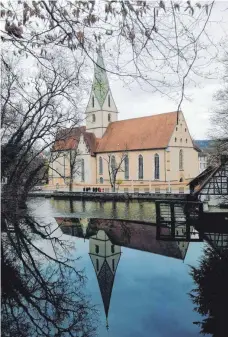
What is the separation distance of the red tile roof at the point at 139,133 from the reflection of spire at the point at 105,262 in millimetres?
13565

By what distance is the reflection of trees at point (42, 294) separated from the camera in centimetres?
221

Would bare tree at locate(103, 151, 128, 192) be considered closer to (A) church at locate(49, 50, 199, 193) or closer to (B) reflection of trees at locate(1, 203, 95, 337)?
(A) church at locate(49, 50, 199, 193)

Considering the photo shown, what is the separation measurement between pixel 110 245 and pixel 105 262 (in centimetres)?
115

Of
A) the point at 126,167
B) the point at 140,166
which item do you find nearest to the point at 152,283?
the point at 140,166

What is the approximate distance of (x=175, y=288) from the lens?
3059 mm

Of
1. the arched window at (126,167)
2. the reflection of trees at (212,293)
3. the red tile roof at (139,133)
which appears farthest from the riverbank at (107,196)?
the reflection of trees at (212,293)

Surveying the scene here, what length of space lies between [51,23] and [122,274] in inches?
98.5

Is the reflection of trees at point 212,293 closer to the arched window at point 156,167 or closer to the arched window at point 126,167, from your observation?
the arched window at point 156,167

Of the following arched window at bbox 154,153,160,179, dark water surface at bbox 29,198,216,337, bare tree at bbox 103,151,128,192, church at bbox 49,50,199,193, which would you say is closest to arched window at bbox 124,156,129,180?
church at bbox 49,50,199,193

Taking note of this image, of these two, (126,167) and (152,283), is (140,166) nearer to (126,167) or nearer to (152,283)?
(126,167)

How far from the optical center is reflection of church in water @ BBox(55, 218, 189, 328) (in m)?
3.37

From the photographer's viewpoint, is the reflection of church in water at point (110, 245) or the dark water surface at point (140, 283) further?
the reflection of church in water at point (110, 245)

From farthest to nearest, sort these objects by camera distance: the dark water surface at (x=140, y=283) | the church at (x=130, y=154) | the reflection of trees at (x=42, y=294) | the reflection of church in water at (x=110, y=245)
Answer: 1. the church at (x=130, y=154)
2. the reflection of church in water at (x=110, y=245)
3. the dark water surface at (x=140, y=283)
4. the reflection of trees at (x=42, y=294)

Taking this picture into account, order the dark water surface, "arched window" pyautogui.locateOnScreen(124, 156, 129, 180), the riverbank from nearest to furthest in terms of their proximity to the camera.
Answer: the dark water surface → the riverbank → "arched window" pyautogui.locateOnScreen(124, 156, 129, 180)
